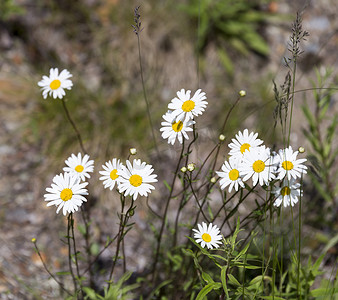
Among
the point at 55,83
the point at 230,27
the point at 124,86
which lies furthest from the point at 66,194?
the point at 230,27

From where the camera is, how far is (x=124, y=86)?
354 centimetres

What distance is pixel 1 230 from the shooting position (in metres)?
2.49

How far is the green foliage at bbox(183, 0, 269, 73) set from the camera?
3.71 metres

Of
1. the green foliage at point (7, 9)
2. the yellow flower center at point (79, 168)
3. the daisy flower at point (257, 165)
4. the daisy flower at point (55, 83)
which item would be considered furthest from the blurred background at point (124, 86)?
the daisy flower at point (257, 165)

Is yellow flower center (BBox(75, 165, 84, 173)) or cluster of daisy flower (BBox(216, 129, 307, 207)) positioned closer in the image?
cluster of daisy flower (BBox(216, 129, 307, 207))

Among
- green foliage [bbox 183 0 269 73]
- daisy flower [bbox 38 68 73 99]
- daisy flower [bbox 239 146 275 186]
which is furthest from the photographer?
green foliage [bbox 183 0 269 73]

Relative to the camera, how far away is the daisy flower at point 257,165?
1380mm

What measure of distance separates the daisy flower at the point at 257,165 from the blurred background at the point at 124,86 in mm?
1247

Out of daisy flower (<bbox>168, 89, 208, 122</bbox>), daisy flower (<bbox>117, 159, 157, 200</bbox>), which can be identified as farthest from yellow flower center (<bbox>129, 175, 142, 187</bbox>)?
daisy flower (<bbox>168, 89, 208, 122</bbox>)

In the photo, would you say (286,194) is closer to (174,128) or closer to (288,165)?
(288,165)

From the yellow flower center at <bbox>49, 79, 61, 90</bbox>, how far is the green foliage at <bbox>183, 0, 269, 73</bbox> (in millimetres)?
2246

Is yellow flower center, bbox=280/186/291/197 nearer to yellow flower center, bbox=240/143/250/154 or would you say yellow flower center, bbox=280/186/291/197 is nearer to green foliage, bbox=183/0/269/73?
yellow flower center, bbox=240/143/250/154

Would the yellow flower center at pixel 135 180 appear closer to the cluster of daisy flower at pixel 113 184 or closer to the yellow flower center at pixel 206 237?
the cluster of daisy flower at pixel 113 184

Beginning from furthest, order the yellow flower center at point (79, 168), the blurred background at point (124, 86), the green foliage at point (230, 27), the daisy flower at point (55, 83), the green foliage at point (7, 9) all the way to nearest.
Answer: the green foliage at point (230, 27) < the green foliage at point (7, 9) < the blurred background at point (124, 86) < the daisy flower at point (55, 83) < the yellow flower center at point (79, 168)
